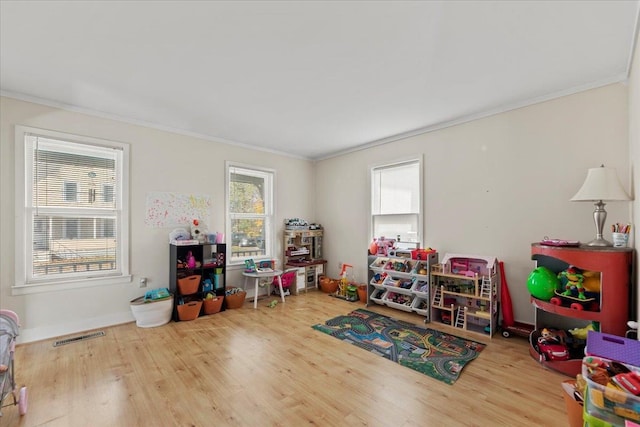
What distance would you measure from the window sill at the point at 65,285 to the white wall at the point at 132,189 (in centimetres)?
5

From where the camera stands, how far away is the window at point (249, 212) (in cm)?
452

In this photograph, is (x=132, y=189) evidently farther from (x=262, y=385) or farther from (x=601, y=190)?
(x=601, y=190)

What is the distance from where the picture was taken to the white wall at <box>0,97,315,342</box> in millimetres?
2807

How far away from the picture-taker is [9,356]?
1794mm

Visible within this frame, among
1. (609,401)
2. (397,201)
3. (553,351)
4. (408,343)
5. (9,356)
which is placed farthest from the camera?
(397,201)

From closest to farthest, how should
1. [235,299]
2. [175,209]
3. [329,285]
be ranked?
[175,209], [235,299], [329,285]

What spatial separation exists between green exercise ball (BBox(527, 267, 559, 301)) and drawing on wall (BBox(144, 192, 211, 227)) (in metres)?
4.08

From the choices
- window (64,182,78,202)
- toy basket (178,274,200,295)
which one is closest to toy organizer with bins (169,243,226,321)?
toy basket (178,274,200,295)

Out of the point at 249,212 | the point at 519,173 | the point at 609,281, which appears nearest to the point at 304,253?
the point at 249,212

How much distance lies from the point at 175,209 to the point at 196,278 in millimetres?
1026

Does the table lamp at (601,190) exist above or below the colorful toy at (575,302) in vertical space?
above

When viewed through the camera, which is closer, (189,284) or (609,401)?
(609,401)

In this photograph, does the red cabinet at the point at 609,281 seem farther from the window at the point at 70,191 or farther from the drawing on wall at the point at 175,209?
the window at the point at 70,191

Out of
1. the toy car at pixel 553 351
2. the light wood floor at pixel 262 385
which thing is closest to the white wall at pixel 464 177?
the light wood floor at pixel 262 385
